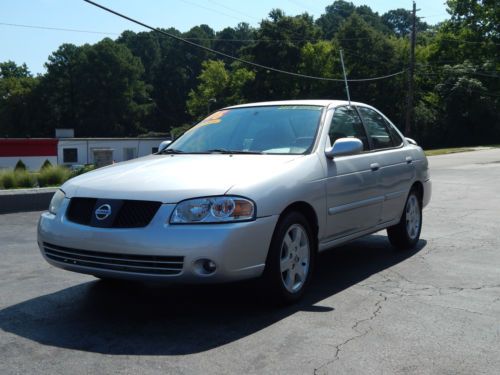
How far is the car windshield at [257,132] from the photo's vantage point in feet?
18.6

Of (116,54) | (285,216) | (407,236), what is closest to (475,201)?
(407,236)

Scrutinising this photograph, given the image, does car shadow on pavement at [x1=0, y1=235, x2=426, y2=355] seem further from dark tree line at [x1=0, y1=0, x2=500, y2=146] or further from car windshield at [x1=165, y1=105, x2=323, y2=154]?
dark tree line at [x1=0, y1=0, x2=500, y2=146]

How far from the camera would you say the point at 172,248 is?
4352 mm

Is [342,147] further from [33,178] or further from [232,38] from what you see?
[232,38]

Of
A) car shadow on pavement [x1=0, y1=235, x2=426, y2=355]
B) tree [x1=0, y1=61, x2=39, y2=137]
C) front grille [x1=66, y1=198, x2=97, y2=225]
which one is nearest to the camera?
car shadow on pavement [x1=0, y1=235, x2=426, y2=355]

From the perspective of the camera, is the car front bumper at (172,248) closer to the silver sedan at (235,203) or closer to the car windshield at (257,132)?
the silver sedan at (235,203)

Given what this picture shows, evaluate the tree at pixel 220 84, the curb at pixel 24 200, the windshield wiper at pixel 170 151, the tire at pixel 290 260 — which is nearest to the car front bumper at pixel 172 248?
the tire at pixel 290 260

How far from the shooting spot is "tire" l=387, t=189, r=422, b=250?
23.5ft

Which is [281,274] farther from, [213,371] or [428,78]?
[428,78]

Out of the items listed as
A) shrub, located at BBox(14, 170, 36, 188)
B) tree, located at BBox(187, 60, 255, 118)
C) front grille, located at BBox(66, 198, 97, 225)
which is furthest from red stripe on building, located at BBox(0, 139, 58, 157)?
front grille, located at BBox(66, 198, 97, 225)

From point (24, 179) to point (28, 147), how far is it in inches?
1816

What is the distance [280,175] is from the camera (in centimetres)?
493

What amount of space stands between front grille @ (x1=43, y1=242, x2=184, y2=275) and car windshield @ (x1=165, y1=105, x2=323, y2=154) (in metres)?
1.54

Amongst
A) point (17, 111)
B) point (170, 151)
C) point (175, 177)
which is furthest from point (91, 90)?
point (175, 177)
